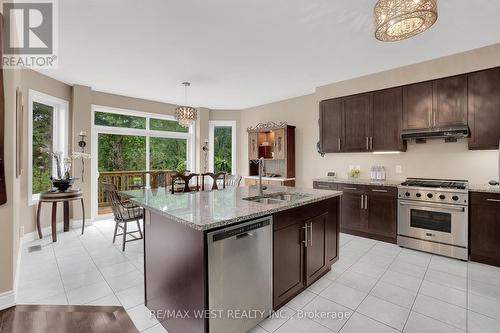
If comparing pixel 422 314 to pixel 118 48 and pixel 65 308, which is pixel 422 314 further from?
pixel 118 48

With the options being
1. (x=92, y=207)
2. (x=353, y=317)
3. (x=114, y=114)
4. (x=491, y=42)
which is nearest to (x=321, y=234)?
(x=353, y=317)

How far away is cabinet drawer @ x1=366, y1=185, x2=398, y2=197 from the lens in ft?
11.8

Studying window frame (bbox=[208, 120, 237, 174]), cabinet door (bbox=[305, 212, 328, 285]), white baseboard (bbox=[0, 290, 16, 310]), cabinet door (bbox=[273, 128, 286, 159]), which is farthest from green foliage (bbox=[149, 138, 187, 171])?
cabinet door (bbox=[305, 212, 328, 285])

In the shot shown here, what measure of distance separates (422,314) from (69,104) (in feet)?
20.4

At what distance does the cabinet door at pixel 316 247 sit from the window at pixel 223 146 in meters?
4.55

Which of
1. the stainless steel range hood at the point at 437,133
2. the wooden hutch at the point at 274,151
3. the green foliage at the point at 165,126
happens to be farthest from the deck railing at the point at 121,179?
the stainless steel range hood at the point at 437,133

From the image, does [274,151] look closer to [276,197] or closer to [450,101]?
[276,197]

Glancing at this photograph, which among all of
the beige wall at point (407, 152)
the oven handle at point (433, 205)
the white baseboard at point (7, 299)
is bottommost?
the white baseboard at point (7, 299)

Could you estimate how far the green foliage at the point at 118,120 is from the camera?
5.20m

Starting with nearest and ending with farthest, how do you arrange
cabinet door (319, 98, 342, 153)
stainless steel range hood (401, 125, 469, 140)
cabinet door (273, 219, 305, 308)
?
cabinet door (273, 219, 305, 308) → stainless steel range hood (401, 125, 469, 140) → cabinet door (319, 98, 342, 153)

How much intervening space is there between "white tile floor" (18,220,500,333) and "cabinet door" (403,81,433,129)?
1.91 m

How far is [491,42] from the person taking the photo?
3.04m

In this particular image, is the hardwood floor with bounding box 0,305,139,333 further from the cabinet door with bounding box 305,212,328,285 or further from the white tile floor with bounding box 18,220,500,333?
the cabinet door with bounding box 305,212,328,285

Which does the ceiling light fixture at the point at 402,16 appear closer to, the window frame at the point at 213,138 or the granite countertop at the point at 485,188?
the granite countertop at the point at 485,188
